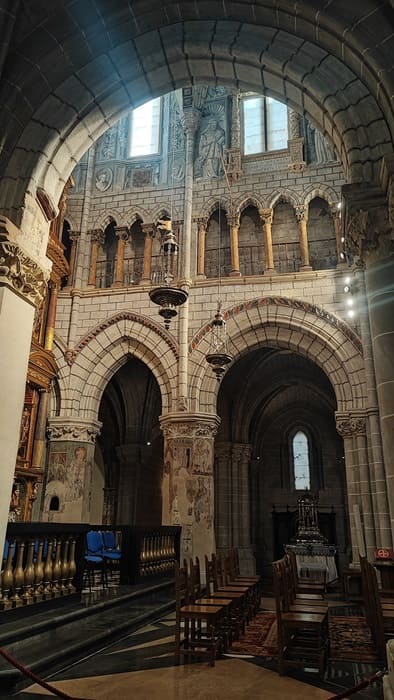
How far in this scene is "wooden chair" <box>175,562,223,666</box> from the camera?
4.58 m

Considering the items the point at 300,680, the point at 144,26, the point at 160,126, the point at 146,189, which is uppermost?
the point at 160,126

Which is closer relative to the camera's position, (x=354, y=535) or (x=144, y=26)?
(x=144, y=26)

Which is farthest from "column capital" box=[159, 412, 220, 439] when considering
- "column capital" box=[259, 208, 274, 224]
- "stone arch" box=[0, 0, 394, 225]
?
"stone arch" box=[0, 0, 394, 225]

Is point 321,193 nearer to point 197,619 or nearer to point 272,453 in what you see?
point 272,453

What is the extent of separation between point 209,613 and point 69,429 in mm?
8122

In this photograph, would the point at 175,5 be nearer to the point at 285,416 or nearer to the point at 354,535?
the point at 354,535

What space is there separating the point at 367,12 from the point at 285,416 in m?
16.2

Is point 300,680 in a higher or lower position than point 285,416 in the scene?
lower

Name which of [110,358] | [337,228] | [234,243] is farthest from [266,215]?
[110,358]

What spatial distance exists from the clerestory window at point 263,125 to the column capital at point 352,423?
7.32 meters

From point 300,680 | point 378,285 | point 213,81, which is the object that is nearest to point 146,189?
point 213,81

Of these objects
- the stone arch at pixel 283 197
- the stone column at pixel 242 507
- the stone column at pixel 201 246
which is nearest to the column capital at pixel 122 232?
the stone column at pixel 201 246

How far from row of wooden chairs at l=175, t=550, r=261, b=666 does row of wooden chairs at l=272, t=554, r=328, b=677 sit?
1.90 ft

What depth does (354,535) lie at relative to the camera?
10516mm
